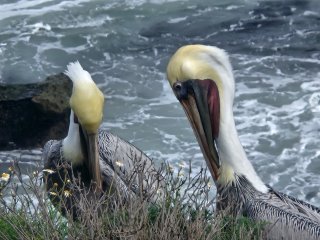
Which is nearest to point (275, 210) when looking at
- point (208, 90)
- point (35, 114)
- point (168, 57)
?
point (208, 90)

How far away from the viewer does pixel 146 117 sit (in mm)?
12258

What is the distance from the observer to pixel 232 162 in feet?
22.0

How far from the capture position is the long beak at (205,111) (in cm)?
688

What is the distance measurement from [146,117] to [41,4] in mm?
5932

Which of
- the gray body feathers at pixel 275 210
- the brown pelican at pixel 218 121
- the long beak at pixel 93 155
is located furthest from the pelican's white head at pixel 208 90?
the long beak at pixel 93 155

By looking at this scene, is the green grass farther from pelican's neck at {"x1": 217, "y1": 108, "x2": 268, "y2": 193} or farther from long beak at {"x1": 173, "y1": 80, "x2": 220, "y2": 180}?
long beak at {"x1": 173, "y1": 80, "x2": 220, "y2": 180}

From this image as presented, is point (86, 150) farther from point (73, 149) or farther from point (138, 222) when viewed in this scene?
point (138, 222)

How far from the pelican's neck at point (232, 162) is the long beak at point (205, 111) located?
11 centimetres

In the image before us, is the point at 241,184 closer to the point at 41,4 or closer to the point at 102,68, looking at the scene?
the point at 102,68

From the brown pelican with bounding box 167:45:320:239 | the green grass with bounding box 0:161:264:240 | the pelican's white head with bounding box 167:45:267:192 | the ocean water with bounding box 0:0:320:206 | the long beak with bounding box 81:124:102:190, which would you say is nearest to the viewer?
the green grass with bounding box 0:161:264:240

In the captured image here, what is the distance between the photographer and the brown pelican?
662 cm

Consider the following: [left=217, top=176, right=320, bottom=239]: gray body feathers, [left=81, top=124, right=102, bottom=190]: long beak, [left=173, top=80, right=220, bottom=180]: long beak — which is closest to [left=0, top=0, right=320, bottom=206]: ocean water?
[left=81, top=124, right=102, bottom=190]: long beak

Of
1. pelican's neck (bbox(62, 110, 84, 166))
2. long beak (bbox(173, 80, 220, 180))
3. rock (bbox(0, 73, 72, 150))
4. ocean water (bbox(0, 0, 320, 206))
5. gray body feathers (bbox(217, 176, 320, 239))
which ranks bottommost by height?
ocean water (bbox(0, 0, 320, 206))

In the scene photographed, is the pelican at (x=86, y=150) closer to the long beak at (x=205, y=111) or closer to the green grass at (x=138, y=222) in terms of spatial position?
the long beak at (x=205, y=111)
